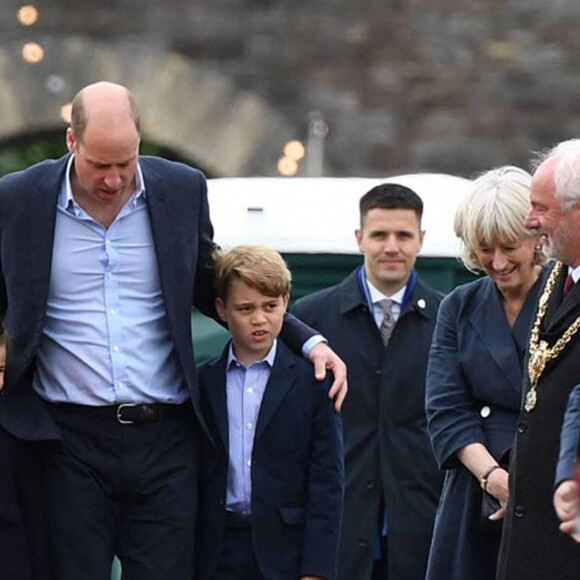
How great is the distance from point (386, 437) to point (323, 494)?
1420mm

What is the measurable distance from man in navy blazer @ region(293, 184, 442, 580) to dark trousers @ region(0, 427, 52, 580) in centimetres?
178

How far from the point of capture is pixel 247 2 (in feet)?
42.1

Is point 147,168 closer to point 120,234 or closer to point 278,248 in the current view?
point 120,234

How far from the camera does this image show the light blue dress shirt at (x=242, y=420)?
592cm

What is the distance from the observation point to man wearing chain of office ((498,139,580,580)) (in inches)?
214

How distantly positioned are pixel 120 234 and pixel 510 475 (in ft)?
3.99

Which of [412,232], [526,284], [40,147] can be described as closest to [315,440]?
[526,284]

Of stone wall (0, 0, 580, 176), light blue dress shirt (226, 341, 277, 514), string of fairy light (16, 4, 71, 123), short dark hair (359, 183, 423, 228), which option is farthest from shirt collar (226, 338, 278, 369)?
string of fairy light (16, 4, 71, 123)

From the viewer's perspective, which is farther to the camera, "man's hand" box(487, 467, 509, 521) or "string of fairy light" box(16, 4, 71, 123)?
"string of fairy light" box(16, 4, 71, 123)

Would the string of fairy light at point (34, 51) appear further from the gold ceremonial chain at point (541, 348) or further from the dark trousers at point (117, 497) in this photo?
the gold ceremonial chain at point (541, 348)

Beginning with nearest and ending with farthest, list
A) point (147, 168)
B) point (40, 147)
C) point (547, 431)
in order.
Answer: point (547, 431) → point (147, 168) → point (40, 147)

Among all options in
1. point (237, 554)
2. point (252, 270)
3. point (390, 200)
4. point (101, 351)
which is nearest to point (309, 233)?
point (390, 200)

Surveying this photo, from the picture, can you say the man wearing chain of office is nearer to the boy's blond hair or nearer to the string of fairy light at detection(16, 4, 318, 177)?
the boy's blond hair

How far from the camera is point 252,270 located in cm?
592
